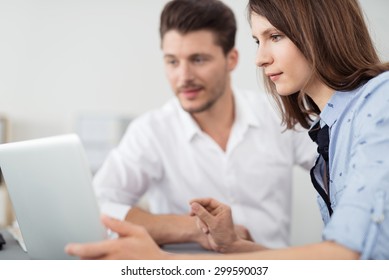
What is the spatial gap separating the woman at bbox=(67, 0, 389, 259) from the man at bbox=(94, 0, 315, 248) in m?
0.51

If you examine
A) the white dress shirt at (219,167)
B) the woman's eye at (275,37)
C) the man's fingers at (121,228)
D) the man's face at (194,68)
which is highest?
the woman's eye at (275,37)

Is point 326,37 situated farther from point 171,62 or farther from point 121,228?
point 171,62

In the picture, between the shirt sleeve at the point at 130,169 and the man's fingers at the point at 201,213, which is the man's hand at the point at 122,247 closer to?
the man's fingers at the point at 201,213

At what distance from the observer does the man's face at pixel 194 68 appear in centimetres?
166

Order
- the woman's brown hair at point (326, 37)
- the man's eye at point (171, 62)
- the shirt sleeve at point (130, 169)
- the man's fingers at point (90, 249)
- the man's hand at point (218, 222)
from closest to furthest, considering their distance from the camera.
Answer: the man's fingers at point (90, 249) → the woman's brown hair at point (326, 37) → the man's hand at point (218, 222) → the shirt sleeve at point (130, 169) → the man's eye at point (171, 62)

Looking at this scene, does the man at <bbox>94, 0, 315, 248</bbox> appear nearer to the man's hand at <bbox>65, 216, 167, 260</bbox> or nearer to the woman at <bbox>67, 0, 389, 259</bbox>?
the woman at <bbox>67, 0, 389, 259</bbox>

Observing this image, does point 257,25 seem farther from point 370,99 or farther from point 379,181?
point 379,181

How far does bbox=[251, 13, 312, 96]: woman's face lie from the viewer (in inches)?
37.6

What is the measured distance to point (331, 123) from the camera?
0.95 metres

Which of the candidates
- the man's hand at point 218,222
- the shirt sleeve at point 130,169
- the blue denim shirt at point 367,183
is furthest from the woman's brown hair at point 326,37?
the shirt sleeve at point 130,169

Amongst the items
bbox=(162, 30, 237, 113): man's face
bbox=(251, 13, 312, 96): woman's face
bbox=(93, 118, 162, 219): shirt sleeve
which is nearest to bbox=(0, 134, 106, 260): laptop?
bbox=(251, 13, 312, 96): woman's face

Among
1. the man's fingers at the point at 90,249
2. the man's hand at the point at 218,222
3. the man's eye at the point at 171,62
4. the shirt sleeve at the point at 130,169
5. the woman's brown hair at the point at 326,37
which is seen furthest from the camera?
the man's eye at the point at 171,62

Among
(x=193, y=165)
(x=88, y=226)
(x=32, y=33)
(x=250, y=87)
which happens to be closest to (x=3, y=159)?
(x=88, y=226)

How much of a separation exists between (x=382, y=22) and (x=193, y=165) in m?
0.81
